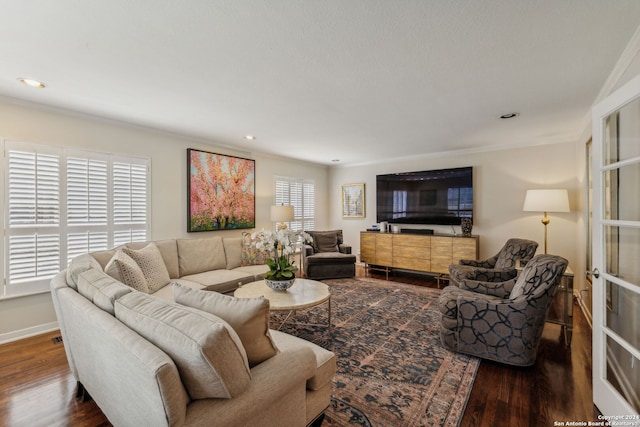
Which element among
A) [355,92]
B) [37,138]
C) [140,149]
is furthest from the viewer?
[140,149]

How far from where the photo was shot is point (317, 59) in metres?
2.08

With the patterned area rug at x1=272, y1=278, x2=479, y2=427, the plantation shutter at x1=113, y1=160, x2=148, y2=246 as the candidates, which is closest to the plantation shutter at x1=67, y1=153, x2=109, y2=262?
the plantation shutter at x1=113, y1=160, x2=148, y2=246

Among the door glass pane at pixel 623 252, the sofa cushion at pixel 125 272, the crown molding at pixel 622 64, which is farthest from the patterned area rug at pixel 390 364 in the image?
the crown molding at pixel 622 64

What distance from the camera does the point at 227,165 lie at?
15.5 ft

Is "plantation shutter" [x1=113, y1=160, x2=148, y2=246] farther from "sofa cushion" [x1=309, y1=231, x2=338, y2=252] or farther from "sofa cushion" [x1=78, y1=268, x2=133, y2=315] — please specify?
"sofa cushion" [x1=309, y1=231, x2=338, y2=252]

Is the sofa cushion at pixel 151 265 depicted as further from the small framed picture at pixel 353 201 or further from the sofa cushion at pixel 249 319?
the small framed picture at pixel 353 201

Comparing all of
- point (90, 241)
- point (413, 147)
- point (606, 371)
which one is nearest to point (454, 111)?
point (413, 147)

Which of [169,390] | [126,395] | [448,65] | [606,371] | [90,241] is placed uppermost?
[448,65]

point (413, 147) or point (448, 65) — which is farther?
point (413, 147)

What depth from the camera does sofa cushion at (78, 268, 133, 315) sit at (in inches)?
58.1

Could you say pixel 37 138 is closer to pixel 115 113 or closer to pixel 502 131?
pixel 115 113

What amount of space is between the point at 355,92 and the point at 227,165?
2.82m

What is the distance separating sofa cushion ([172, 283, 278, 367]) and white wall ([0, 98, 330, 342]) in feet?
9.60

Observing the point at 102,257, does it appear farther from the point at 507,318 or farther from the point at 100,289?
the point at 507,318
